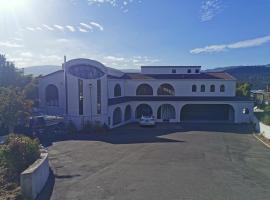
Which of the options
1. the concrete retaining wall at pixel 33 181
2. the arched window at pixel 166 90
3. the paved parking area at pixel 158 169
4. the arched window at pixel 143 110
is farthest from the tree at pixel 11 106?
the arched window at pixel 166 90

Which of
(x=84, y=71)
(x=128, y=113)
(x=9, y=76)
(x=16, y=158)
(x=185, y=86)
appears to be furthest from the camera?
(x=185, y=86)

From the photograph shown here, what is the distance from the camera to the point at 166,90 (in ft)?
125

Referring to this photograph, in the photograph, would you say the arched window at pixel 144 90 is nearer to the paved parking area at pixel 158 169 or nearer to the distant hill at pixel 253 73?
the paved parking area at pixel 158 169

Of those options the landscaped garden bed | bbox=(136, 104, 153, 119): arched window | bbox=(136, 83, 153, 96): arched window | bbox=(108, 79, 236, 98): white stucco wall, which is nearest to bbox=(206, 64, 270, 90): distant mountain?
bbox=(108, 79, 236, 98): white stucco wall

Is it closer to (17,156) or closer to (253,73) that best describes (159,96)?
(17,156)

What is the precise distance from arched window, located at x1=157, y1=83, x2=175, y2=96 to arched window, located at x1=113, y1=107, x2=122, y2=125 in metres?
6.99

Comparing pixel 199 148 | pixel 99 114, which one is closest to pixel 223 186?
pixel 199 148

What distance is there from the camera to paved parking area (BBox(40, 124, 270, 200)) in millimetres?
10562

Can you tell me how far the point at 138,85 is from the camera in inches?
1489

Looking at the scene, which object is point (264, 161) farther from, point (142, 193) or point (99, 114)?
point (99, 114)

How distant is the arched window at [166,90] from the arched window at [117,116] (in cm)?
699

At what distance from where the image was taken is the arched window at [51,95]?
31.3 metres

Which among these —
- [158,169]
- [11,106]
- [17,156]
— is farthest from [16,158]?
[11,106]

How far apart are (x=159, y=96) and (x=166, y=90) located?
137 cm
